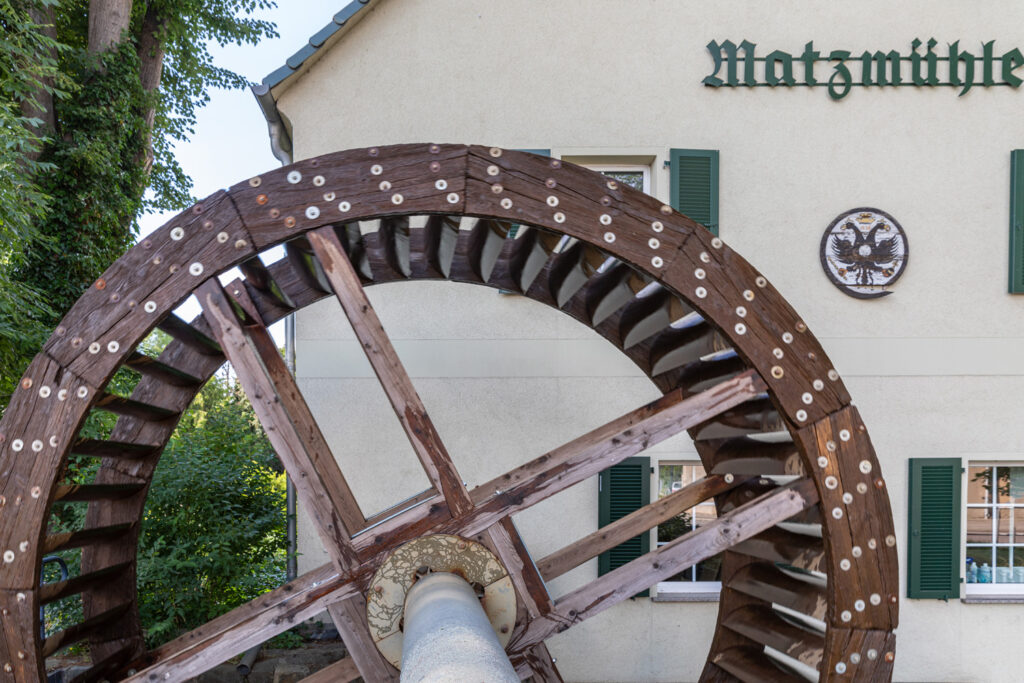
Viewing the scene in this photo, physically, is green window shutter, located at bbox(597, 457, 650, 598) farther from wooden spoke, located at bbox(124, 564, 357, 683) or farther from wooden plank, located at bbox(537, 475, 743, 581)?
wooden spoke, located at bbox(124, 564, 357, 683)

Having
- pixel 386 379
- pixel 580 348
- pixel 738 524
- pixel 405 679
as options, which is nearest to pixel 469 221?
pixel 580 348

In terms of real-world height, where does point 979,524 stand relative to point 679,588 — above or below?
above

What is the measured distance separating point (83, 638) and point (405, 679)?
2.39m

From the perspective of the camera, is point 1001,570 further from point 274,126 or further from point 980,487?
point 274,126

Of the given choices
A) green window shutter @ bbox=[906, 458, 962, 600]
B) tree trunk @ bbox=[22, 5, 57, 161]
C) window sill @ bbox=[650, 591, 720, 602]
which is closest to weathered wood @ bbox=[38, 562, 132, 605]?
window sill @ bbox=[650, 591, 720, 602]

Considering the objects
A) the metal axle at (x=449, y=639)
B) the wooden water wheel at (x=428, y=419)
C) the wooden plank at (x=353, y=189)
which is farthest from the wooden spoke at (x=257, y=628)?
the wooden plank at (x=353, y=189)

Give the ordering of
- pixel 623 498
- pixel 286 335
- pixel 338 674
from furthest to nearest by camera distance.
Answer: pixel 286 335
pixel 623 498
pixel 338 674

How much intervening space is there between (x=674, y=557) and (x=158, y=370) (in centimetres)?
246

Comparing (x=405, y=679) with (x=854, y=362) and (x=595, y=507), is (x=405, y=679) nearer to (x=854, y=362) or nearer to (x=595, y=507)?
(x=595, y=507)

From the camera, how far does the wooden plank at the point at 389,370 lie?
2514mm

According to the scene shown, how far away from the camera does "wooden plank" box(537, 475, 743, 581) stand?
333cm

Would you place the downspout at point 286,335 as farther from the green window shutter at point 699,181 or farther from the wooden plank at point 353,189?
the green window shutter at point 699,181

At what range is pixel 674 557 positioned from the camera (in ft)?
8.83

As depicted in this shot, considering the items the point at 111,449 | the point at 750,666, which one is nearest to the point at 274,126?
the point at 111,449
